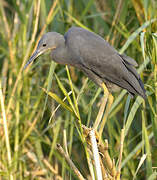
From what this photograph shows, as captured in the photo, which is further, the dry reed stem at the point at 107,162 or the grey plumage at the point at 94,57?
the grey plumage at the point at 94,57

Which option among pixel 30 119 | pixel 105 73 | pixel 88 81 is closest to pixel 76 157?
pixel 30 119

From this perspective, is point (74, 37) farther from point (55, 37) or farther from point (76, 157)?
point (76, 157)

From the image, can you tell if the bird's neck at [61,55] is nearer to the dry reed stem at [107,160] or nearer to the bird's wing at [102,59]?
the bird's wing at [102,59]

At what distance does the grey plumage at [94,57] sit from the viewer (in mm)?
1869

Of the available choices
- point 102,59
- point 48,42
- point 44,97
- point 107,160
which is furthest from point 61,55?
point 107,160

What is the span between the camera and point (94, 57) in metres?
1.95

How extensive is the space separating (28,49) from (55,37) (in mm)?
572

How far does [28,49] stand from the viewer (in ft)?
7.82

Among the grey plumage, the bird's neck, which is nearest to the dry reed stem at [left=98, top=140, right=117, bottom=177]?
the grey plumage

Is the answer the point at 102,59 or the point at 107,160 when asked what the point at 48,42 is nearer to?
the point at 102,59

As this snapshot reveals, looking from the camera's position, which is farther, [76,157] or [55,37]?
[76,157]

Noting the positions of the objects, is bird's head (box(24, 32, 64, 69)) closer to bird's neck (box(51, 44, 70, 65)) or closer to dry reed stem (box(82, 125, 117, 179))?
bird's neck (box(51, 44, 70, 65))

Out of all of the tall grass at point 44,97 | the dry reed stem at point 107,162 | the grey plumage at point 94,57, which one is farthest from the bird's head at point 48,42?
the dry reed stem at point 107,162

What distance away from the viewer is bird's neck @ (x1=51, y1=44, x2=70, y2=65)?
1867 millimetres
